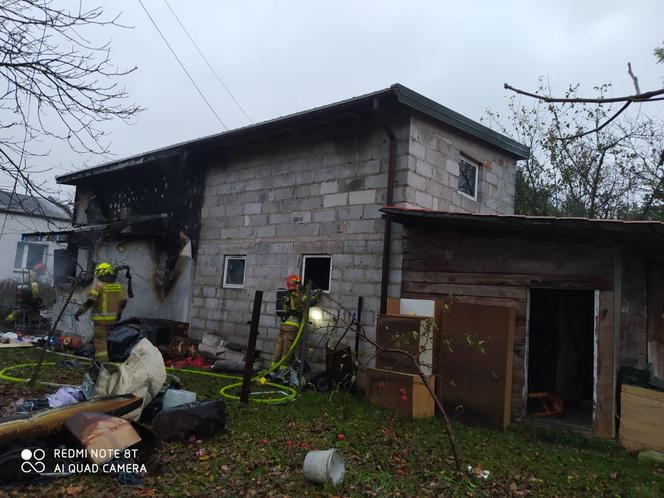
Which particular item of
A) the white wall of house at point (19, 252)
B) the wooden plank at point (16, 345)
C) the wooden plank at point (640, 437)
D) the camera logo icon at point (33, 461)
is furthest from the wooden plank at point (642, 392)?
the white wall of house at point (19, 252)

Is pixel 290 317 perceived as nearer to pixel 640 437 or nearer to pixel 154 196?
pixel 640 437

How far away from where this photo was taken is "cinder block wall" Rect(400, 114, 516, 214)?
346 inches

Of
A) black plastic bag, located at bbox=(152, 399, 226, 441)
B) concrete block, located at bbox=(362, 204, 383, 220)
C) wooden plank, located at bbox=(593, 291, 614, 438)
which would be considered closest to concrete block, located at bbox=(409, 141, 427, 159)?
concrete block, located at bbox=(362, 204, 383, 220)

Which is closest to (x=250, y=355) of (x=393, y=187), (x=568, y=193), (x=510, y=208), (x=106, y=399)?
(x=106, y=399)

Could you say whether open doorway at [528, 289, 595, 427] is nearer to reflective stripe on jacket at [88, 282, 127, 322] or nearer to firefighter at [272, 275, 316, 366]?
firefighter at [272, 275, 316, 366]

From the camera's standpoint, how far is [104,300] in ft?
31.0

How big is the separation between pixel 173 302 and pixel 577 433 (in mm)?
9330

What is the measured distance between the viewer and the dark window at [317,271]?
970 cm

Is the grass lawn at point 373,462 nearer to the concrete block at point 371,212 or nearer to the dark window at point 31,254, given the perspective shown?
the concrete block at point 371,212

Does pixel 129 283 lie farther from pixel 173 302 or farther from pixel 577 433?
pixel 577 433

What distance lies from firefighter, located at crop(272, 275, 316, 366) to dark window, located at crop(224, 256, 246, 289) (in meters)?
2.10

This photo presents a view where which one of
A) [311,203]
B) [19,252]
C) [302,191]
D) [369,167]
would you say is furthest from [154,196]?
[19,252]

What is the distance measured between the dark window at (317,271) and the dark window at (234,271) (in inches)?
75.8

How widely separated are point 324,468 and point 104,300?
6649 mm
